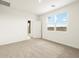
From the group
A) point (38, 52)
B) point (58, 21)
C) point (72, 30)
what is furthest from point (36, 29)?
point (38, 52)

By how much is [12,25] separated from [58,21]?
11.5 ft

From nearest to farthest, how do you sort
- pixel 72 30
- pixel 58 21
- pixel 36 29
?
pixel 72 30 → pixel 58 21 → pixel 36 29

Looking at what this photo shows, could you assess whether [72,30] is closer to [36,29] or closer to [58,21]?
[58,21]

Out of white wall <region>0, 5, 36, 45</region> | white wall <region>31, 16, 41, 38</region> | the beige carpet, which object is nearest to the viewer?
the beige carpet

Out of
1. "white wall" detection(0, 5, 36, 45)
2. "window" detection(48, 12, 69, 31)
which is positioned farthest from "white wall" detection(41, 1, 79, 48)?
"white wall" detection(0, 5, 36, 45)

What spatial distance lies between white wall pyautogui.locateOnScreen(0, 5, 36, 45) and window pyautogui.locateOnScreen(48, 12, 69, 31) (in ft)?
7.63

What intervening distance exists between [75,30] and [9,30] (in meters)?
4.37

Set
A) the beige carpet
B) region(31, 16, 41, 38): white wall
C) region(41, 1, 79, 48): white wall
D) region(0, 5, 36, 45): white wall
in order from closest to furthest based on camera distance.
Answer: the beige carpet, region(41, 1, 79, 48): white wall, region(0, 5, 36, 45): white wall, region(31, 16, 41, 38): white wall

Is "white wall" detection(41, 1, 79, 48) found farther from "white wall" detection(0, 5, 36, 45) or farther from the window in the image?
"white wall" detection(0, 5, 36, 45)

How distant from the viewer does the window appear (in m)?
5.05

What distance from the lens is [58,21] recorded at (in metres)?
5.69

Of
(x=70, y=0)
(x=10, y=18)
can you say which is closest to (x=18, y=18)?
(x=10, y=18)

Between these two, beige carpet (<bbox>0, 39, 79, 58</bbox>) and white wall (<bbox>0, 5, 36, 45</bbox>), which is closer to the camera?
beige carpet (<bbox>0, 39, 79, 58</bbox>)

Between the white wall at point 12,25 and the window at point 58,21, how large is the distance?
2.33 metres
